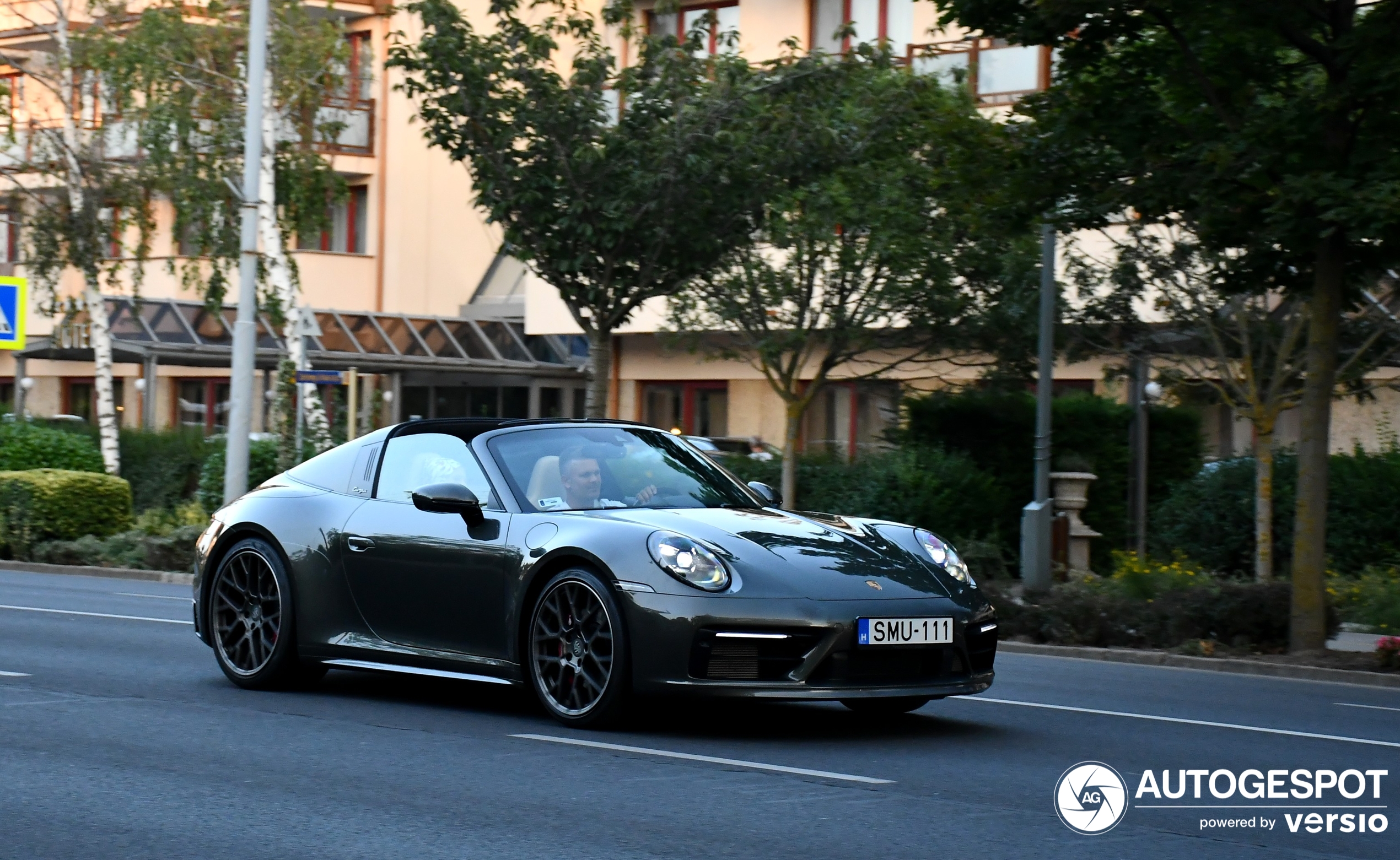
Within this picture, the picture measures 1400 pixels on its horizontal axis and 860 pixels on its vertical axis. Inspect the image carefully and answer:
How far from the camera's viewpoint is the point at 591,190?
19547 millimetres

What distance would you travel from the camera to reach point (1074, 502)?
23.1 m

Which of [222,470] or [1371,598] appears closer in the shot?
[1371,598]

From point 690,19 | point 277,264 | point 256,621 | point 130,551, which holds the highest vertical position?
point 690,19

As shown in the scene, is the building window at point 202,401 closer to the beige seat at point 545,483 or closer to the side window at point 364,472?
the side window at point 364,472

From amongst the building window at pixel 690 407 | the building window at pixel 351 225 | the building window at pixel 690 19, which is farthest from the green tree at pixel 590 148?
the building window at pixel 351 225

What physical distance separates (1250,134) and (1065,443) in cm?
1107

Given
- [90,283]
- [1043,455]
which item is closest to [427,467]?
[1043,455]

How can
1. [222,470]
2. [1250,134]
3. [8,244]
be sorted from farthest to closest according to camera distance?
[8,244], [222,470], [1250,134]

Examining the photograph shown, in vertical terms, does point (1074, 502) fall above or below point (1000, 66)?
below

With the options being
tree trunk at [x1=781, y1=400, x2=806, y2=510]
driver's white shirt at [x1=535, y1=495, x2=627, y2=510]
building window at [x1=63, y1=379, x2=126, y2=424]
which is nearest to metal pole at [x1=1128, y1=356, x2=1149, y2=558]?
tree trunk at [x1=781, y1=400, x2=806, y2=510]

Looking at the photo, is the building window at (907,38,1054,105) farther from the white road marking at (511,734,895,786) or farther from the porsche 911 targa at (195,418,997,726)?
the white road marking at (511,734,895,786)

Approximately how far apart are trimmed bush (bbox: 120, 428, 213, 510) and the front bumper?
22954mm

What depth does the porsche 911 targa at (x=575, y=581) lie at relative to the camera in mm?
7973

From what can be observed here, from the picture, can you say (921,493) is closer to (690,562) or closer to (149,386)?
(690,562)
